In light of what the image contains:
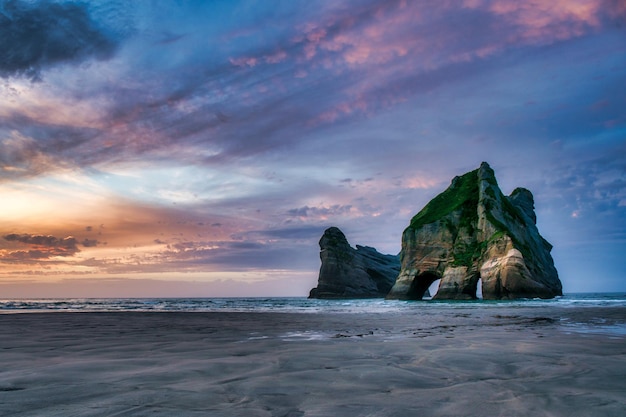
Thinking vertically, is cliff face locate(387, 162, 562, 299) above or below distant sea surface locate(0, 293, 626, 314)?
above

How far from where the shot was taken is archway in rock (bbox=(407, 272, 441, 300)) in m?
73.0

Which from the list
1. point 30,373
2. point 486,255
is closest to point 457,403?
point 30,373

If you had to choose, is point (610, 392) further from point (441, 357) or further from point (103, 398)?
point (103, 398)

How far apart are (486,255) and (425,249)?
12.7m

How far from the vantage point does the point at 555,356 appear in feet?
20.1

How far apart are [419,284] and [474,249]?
1328 cm

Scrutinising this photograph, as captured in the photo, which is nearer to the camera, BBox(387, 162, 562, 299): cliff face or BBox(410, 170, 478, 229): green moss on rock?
BBox(387, 162, 562, 299): cliff face

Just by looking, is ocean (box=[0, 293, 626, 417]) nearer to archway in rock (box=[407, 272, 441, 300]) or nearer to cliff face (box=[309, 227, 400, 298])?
archway in rock (box=[407, 272, 441, 300])

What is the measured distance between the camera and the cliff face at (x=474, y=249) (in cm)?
5731

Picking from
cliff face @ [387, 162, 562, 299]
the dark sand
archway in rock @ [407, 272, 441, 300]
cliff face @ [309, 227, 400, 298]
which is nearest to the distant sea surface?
cliff face @ [387, 162, 562, 299]

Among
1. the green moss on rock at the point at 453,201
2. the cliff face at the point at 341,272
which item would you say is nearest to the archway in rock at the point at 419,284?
the green moss on rock at the point at 453,201

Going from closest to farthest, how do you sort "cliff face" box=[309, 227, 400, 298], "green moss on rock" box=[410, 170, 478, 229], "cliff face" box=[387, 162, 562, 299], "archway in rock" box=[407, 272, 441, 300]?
"cliff face" box=[387, 162, 562, 299] → "archway in rock" box=[407, 272, 441, 300] → "green moss on rock" box=[410, 170, 478, 229] → "cliff face" box=[309, 227, 400, 298]

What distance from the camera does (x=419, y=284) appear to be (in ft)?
248

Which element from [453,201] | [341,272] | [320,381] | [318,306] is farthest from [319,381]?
[341,272]
